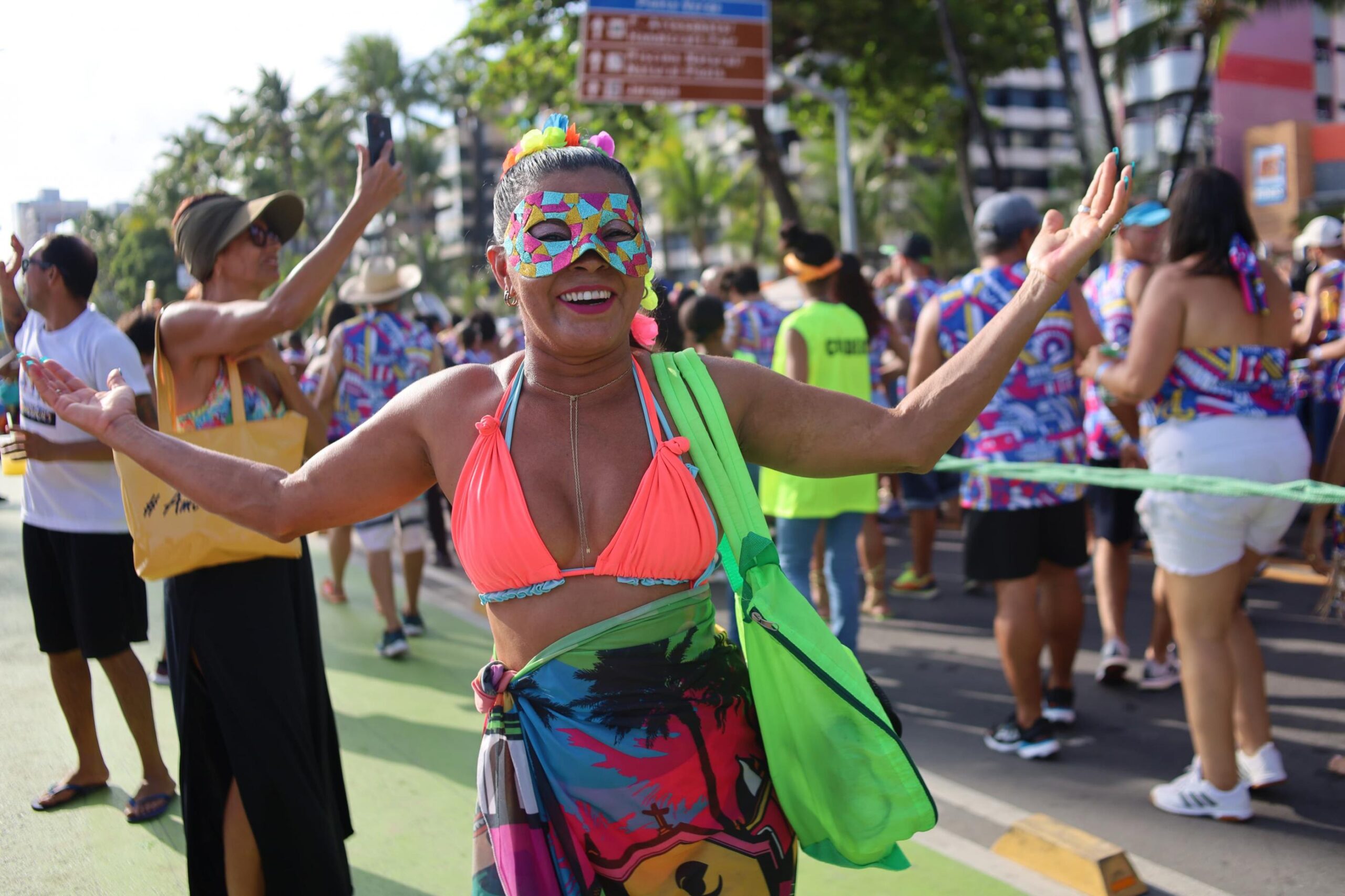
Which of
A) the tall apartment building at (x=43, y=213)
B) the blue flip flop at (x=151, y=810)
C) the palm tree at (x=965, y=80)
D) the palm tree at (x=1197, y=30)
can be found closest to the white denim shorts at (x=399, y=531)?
the blue flip flop at (x=151, y=810)

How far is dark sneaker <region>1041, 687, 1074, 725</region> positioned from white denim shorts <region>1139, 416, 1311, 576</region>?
1313 millimetres

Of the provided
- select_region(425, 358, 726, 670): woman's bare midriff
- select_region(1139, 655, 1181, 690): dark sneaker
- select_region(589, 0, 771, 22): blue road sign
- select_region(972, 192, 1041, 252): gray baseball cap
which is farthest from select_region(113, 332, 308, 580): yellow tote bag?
select_region(589, 0, 771, 22): blue road sign

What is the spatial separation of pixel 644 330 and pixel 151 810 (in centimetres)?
314

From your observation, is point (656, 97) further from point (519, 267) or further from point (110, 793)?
point (519, 267)

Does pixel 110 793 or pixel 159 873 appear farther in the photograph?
pixel 110 793

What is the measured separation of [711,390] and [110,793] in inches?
145

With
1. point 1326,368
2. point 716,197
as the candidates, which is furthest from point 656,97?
point 716,197

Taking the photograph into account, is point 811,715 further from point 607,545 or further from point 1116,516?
point 1116,516

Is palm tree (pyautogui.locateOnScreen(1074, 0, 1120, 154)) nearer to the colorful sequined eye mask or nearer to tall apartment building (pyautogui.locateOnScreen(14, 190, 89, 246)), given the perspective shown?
tall apartment building (pyautogui.locateOnScreen(14, 190, 89, 246))

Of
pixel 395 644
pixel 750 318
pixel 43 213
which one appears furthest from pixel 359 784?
pixel 750 318

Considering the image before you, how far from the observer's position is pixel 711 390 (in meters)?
2.31

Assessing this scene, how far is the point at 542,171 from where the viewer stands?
2.31 meters

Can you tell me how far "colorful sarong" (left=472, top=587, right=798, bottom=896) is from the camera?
7.11 feet

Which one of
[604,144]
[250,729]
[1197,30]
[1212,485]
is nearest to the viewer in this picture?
[604,144]
